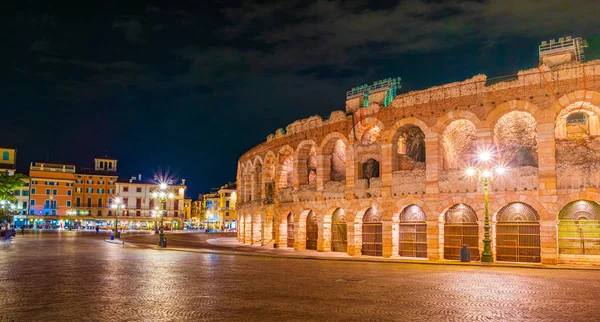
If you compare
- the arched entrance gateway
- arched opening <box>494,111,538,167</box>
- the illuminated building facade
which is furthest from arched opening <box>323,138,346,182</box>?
the illuminated building facade

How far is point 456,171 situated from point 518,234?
4.74m

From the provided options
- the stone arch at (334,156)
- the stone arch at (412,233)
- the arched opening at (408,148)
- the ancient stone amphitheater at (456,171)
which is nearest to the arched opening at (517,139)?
the ancient stone amphitheater at (456,171)

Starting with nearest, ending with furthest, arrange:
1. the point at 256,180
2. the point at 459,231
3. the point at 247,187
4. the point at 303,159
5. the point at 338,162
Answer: the point at 459,231
the point at 338,162
the point at 303,159
the point at 256,180
the point at 247,187

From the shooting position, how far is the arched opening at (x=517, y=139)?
93.4ft

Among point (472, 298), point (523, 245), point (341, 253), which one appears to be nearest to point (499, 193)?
point (523, 245)

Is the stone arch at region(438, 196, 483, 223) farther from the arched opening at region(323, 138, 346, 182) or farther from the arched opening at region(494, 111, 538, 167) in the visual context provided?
the arched opening at region(323, 138, 346, 182)

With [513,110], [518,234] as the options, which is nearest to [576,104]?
[513,110]

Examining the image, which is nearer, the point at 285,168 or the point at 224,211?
the point at 285,168

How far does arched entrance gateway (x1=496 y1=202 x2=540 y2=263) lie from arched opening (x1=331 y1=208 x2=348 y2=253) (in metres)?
11.4

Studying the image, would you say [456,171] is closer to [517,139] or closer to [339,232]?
[517,139]

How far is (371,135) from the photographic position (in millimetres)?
36094

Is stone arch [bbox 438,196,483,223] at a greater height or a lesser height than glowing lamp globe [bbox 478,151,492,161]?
lesser

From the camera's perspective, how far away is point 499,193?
27.7 m

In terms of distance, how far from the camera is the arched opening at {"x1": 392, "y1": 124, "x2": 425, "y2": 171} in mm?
32312
